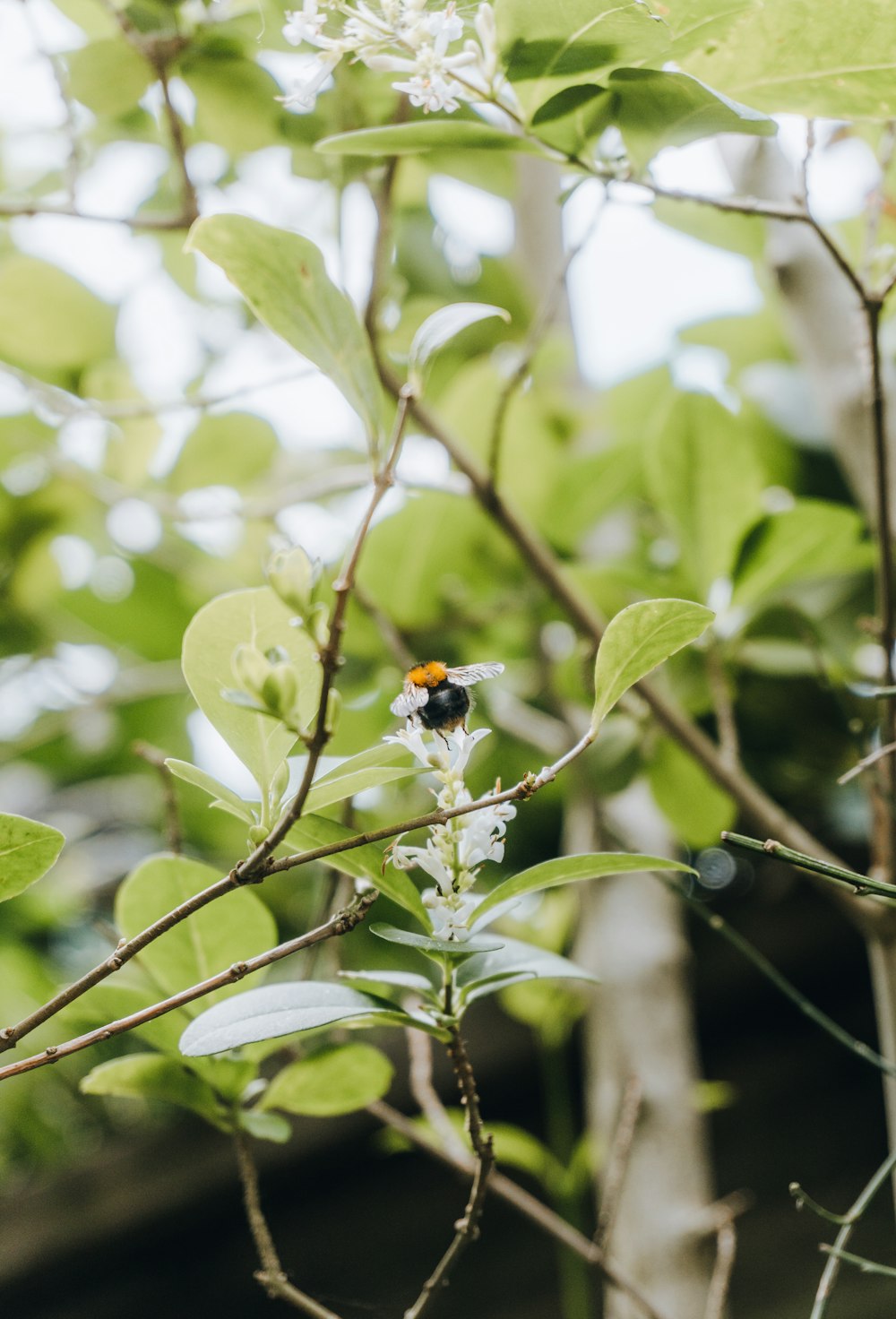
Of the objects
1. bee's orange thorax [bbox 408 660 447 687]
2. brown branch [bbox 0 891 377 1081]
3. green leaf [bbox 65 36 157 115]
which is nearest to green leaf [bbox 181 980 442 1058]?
brown branch [bbox 0 891 377 1081]

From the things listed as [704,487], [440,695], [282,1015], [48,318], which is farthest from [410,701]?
[48,318]

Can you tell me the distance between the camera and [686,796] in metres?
0.61

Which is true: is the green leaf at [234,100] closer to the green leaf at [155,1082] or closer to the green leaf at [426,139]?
the green leaf at [426,139]

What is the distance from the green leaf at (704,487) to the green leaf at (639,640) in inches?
12.5

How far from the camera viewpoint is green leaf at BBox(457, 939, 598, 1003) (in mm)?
342

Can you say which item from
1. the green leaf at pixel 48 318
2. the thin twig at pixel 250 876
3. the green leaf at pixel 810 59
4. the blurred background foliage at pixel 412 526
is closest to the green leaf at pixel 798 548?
the blurred background foliage at pixel 412 526

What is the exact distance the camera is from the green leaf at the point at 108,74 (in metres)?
0.51

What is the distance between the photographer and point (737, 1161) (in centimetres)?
84

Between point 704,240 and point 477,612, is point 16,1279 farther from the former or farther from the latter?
point 704,240

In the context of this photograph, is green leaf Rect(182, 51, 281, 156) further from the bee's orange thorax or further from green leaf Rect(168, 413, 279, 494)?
the bee's orange thorax

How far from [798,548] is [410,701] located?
13.4 inches

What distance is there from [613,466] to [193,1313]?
80 centimetres

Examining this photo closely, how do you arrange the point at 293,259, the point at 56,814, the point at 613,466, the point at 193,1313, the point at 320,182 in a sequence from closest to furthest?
the point at 293,259 < the point at 320,182 < the point at 613,466 < the point at 193,1313 < the point at 56,814

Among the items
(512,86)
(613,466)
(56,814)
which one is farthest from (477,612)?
(56,814)
